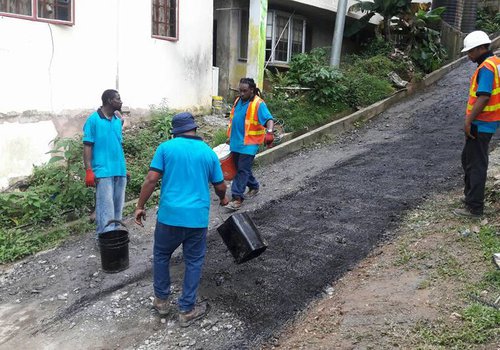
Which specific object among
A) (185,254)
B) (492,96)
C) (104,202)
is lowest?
(185,254)

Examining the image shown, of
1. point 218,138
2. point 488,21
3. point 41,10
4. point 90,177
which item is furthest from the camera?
point 488,21

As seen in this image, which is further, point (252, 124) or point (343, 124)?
point (343, 124)

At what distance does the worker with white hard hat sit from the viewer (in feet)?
16.1

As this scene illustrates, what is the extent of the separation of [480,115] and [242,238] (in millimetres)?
2942

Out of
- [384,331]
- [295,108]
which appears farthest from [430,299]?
[295,108]

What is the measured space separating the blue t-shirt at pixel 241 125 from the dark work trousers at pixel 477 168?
8.44 ft

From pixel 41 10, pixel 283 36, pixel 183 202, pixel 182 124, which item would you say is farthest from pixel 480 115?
pixel 283 36

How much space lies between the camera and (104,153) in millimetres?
5207

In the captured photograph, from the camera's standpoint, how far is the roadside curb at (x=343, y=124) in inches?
363

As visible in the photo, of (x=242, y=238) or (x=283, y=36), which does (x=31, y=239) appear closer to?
(x=242, y=238)

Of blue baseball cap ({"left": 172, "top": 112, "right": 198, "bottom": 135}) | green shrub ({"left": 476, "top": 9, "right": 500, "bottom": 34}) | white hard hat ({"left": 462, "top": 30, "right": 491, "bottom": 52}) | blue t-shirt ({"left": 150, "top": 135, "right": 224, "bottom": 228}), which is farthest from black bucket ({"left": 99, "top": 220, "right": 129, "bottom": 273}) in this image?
green shrub ({"left": 476, "top": 9, "right": 500, "bottom": 34})

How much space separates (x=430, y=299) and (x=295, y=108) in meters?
7.39

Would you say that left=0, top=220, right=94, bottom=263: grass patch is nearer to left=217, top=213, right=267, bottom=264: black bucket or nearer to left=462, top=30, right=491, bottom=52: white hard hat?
left=217, top=213, right=267, bottom=264: black bucket

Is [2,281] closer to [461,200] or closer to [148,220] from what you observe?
[148,220]
